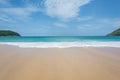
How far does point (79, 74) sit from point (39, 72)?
36.1 inches

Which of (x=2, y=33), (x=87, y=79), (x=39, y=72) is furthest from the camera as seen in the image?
(x=2, y=33)

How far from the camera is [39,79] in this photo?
3.01 m

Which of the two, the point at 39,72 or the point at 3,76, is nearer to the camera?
the point at 3,76

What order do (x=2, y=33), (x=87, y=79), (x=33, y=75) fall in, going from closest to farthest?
(x=87, y=79)
(x=33, y=75)
(x=2, y=33)

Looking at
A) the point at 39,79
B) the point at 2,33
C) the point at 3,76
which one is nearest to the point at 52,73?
the point at 39,79

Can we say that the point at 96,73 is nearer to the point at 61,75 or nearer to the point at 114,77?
the point at 114,77

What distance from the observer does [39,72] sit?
3.49 meters

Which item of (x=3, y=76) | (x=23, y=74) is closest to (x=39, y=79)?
(x=23, y=74)

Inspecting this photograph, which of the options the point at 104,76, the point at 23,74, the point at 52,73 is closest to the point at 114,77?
the point at 104,76

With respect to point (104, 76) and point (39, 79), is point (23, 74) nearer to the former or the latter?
point (39, 79)

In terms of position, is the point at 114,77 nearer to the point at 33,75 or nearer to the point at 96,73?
the point at 96,73

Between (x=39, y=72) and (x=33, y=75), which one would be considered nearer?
(x=33, y=75)

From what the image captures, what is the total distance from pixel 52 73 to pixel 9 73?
0.96m

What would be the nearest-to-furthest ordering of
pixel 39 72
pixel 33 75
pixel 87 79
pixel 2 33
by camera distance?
pixel 87 79 < pixel 33 75 < pixel 39 72 < pixel 2 33
